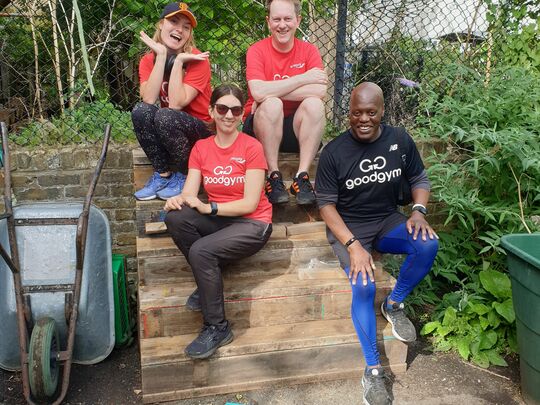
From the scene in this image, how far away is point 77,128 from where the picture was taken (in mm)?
4148

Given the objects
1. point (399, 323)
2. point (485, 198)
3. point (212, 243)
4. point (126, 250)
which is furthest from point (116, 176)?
→ point (485, 198)

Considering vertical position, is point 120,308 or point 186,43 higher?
point 186,43

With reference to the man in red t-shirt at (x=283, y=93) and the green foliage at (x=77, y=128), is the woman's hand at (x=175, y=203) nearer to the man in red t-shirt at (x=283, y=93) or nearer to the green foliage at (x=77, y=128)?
the man in red t-shirt at (x=283, y=93)

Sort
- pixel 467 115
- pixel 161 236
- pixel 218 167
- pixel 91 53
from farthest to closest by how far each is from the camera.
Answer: pixel 91 53
pixel 467 115
pixel 161 236
pixel 218 167

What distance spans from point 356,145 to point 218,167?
2.80 feet

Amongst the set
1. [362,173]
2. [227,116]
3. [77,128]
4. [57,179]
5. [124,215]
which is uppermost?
[227,116]

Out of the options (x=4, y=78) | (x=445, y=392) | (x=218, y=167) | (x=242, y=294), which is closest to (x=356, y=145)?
(x=218, y=167)

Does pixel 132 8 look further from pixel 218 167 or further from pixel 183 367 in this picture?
pixel 183 367

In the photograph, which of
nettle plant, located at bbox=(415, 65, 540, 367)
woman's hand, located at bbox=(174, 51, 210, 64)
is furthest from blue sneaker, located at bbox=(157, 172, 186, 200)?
nettle plant, located at bbox=(415, 65, 540, 367)

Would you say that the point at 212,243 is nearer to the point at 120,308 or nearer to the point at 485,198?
the point at 120,308

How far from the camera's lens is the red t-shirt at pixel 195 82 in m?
3.40

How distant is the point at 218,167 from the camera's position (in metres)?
3.01

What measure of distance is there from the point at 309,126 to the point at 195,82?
2.76 feet

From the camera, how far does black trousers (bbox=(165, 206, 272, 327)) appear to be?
276 cm
